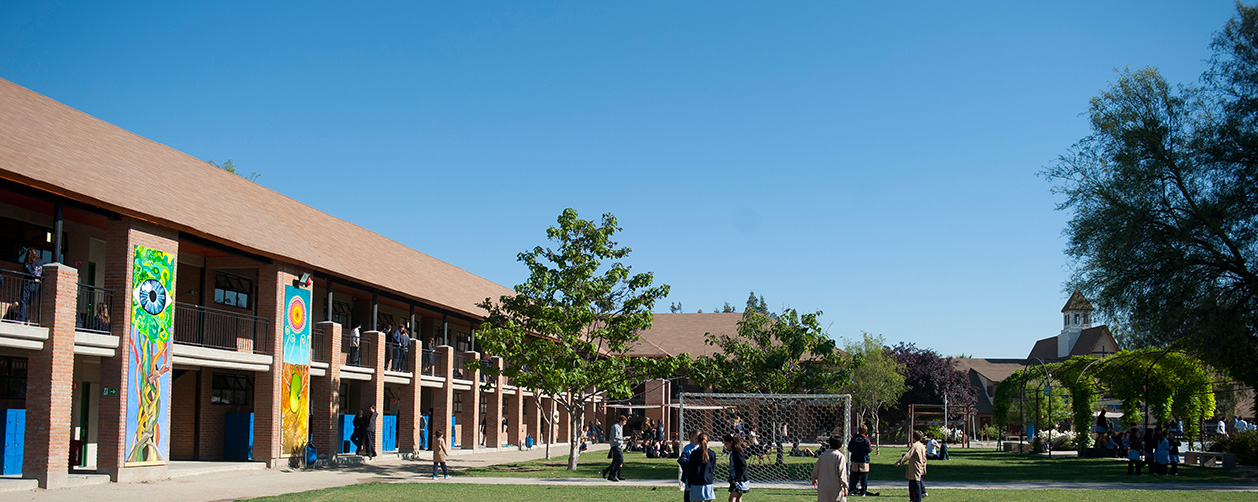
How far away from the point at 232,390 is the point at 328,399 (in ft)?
10.2

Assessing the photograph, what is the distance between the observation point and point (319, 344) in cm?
2884

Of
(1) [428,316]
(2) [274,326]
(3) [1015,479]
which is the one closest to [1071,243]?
(3) [1015,479]

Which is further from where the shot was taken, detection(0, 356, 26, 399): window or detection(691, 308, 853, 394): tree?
detection(691, 308, 853, 394): tree

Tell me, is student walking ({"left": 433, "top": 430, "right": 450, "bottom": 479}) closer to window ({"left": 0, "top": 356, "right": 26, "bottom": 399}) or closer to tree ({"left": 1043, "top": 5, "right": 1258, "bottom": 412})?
window ({"left": 0, "top": 356, "right": 26, "bottom": 399})

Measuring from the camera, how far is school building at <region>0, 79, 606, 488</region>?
19.4m

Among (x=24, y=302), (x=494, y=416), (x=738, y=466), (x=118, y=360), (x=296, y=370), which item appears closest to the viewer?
(x=738, y=466)

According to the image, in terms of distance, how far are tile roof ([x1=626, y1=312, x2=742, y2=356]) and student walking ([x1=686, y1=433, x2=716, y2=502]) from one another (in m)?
46.7

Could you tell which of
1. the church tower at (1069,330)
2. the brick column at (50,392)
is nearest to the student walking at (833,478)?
the brick column at (50,392)

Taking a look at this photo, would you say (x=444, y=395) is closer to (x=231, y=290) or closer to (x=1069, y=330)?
(x=231, y=290)

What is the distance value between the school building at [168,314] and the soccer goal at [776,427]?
871cm

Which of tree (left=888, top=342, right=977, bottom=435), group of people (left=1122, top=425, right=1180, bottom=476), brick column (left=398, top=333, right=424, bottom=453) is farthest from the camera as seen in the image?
tree (left=888, top=342, right=977, bottom=435)

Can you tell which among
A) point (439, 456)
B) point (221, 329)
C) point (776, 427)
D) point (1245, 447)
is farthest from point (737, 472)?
point (1245, 447)

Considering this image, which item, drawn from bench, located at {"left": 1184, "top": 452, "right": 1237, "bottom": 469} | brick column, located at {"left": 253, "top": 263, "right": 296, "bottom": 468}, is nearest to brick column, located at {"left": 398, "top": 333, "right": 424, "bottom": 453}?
brick column, located at {"left": 253, "top": 263, "right": 296, "bottom": 468}

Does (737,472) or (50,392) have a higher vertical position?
(50,392)
